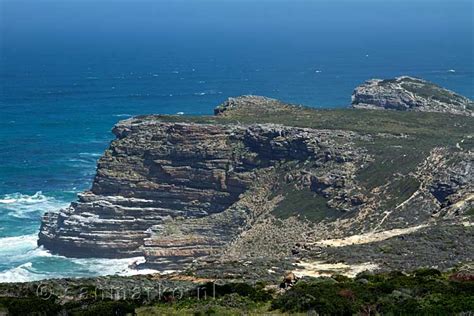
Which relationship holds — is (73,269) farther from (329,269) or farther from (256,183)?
(329,269)

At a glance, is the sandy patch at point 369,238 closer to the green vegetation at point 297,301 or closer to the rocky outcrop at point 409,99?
the green vegetation at point 297,301

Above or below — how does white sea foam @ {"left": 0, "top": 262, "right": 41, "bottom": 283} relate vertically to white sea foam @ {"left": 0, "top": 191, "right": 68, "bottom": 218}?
below

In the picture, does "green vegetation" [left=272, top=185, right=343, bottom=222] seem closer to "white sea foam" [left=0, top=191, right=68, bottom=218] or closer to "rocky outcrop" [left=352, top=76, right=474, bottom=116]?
"white sea foam" [left=0, top=191, right=68, bottom=218]

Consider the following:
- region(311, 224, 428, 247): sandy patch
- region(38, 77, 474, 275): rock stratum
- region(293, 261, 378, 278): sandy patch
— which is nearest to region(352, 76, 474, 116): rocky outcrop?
region(38, 77, 474, 275): rock stratum

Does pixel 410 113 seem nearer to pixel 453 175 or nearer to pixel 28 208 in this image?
pixel 453 175

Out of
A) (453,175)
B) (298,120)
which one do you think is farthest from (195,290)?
(298,120)

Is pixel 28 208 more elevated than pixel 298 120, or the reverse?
pixel 298 120


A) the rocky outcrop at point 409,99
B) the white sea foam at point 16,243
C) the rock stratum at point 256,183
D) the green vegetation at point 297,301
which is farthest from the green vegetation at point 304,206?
the green vegetation at point 297,301
